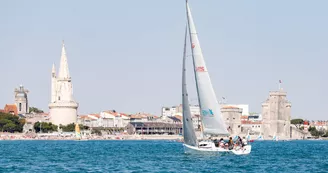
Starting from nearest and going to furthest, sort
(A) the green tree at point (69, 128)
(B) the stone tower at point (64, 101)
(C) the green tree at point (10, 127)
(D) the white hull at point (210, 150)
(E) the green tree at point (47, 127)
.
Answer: (D) the white hull at point (210, 150), (A) the green tree at point (69, 128), (C) the green tree at point (10, 127), (E) the green tree at point (47, 127), (B) the stone tower at point (64, 101)

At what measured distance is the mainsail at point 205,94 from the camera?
5475 cm

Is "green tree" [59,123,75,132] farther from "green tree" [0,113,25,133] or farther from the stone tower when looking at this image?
"green tree" [0,113,25,133]

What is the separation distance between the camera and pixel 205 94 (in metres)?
55.0

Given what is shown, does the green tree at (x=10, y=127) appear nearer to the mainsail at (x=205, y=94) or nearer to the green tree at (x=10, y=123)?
the green tree at (x=10, y=123)

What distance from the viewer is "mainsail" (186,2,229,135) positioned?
54750 millimetres

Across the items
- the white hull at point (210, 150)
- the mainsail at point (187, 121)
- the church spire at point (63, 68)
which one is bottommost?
the white hull at point (210, 150)

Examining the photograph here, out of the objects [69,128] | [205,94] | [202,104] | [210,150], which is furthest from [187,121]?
[69,128]

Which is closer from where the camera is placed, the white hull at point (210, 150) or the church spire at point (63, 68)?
the white hull at point (210, 150)

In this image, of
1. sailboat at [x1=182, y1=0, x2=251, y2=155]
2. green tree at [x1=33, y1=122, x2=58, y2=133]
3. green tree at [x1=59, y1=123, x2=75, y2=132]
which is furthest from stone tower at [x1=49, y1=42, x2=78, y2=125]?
sailboat at [x1=182, y1=0, x2=251, y2=155]

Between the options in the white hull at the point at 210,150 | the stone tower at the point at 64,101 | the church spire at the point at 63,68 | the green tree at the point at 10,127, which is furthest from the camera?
the stone tower at the point at 64,101

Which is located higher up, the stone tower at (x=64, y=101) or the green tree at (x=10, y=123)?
the stone tower at (x=64, y=101)

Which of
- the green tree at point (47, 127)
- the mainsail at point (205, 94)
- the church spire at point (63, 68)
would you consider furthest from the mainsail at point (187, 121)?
the church spire at point (63, 68)

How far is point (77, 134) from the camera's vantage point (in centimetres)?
15950

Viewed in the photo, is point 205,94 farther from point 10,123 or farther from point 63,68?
point 10,123
